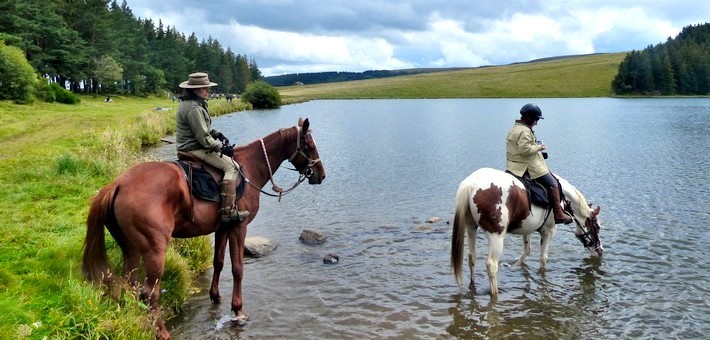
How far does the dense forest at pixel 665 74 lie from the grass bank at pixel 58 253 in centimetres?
12997

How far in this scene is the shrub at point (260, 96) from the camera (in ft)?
286

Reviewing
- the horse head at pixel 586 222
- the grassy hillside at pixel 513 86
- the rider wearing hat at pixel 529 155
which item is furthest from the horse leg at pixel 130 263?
the grassy hillside at pixel 513 86

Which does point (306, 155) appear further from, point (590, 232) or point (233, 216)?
point (590, 232)

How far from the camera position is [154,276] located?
7160 millimetres

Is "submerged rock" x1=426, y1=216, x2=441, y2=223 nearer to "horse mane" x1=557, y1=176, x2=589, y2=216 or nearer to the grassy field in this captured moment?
"horse mane" x1=557, y1=176, x2=589, y2=216

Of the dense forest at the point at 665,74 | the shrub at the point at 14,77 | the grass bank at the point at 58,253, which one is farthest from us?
the dense forest at the point at 665,74

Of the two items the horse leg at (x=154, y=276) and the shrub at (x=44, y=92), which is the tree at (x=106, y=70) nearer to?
the shrub at (x=44, y=92)

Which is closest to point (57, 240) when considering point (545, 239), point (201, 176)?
point (201, 176)

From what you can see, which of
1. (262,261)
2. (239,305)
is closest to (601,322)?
(239,305)

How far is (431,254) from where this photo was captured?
13.3m

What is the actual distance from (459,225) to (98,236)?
21.8ft

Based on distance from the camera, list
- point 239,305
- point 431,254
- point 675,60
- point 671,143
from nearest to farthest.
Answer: point 239,305 → point 431,254 → point 671,143 → point 675,60

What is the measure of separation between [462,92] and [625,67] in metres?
41.4

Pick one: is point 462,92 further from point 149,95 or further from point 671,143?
point 671,143
